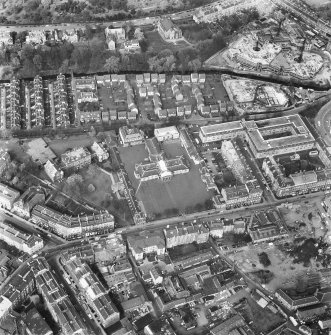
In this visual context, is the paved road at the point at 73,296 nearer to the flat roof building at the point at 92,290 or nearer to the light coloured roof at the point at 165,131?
the flat roof building at the point at 92,290

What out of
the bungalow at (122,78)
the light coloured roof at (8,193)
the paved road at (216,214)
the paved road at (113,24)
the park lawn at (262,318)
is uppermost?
the paved road at (113,24)

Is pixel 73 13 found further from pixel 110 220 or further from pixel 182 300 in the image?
pixel 182 300

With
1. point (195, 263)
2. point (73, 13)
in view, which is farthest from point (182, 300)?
point (73, 13)

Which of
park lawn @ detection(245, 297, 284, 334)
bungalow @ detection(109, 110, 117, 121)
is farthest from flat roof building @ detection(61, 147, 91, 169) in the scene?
park lawn @ detection(245, 297, 284, 334)

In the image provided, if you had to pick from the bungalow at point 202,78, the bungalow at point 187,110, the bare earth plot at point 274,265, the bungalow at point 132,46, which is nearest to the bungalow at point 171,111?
the bungalow at point 187,110

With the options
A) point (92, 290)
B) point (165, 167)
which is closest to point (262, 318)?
point (92, 290)

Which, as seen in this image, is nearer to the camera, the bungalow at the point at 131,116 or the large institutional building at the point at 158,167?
the large institutional building at the point at 158,167
